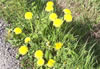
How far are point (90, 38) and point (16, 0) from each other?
129 cm

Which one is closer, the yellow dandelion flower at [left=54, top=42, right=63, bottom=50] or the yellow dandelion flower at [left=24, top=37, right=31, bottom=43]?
the yellow dandelion flower at [left=54, top=42, right=63, bottom=50]

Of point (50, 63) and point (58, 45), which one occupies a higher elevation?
point (58, 45)

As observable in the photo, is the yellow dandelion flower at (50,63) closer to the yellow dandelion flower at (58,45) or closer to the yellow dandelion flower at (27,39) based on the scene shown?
the yellow dandelion flower at (58,45)

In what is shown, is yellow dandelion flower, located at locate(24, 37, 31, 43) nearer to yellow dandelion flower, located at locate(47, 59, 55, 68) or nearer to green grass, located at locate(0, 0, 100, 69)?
green grass, located at locate(0, 0, 100, 69)

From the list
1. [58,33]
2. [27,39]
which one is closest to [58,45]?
[58,33]

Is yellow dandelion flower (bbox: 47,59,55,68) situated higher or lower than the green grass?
lower

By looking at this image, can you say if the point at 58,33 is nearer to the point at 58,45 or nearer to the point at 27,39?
the point at 58,45

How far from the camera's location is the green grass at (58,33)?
2.38 metres

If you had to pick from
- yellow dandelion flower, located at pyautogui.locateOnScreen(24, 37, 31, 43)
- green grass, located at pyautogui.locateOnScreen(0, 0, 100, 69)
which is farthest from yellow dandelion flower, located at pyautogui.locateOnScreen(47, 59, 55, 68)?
yellow dandelion flower, located at pyautogui.locateOnScreen(24, 37, 31, 43)

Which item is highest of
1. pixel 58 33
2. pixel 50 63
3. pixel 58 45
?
pixel 58 33

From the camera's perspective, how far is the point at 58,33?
99.3 inches

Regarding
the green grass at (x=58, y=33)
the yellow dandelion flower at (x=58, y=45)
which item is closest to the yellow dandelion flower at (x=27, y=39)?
the green grass at (x=58, y=33)

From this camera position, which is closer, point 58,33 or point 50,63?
point 50,63

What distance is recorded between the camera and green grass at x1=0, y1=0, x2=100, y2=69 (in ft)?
7.79
